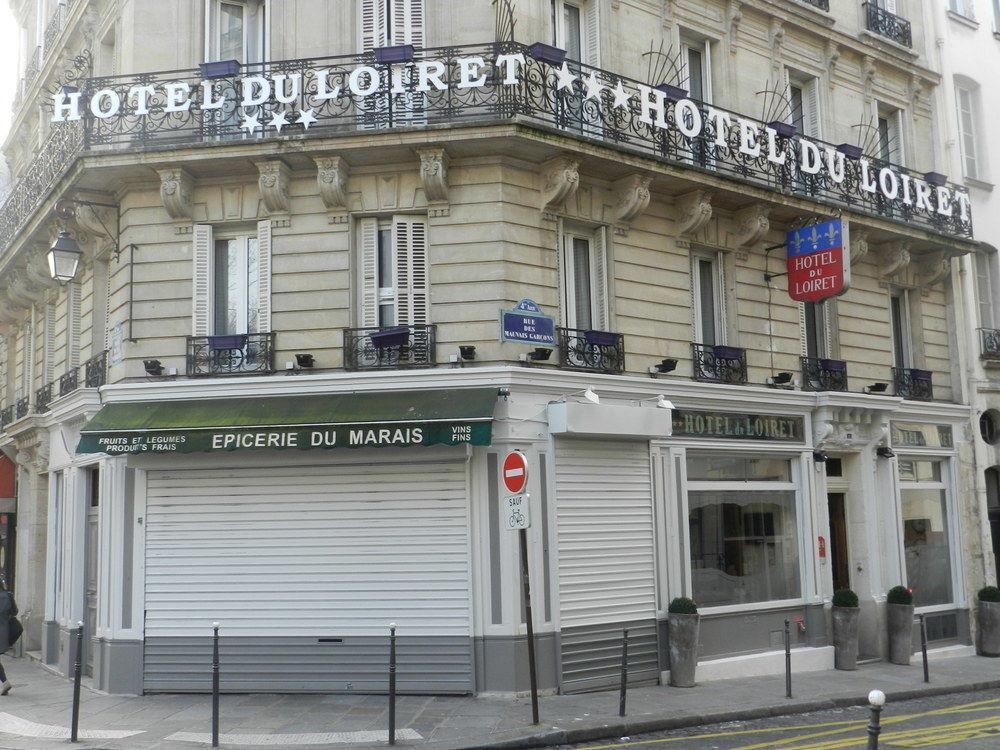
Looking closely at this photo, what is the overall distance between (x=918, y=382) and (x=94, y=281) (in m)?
15.1

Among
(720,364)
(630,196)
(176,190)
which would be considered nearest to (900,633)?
(720,364)

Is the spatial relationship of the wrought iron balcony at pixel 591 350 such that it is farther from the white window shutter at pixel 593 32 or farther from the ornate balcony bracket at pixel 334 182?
the white window shutter at pixel 593 32

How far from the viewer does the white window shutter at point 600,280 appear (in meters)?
15.3

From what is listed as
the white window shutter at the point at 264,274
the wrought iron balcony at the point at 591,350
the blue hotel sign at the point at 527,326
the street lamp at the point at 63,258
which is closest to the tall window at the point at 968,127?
the wrought iron balcony at the point at 591,350

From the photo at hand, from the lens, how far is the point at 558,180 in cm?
1430

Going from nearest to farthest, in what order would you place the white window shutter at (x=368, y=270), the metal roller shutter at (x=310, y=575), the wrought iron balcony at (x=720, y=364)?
the metal roller shutter at (x=310, y=575), the white window shutter at (x=368, y=270), the wrought iron balcony at (x=720, y=364)

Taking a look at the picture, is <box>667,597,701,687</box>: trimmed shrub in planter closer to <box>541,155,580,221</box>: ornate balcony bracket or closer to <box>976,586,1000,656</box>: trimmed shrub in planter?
<box>541,155,580,221</box>: ornate balcony bracket

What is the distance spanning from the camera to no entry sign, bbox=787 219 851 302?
16531mm

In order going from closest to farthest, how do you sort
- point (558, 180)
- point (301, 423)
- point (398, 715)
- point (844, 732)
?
point (844, 732)
point (398, 715)
point (301, 423)
point (558, 180)

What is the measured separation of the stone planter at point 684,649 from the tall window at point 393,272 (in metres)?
5.66

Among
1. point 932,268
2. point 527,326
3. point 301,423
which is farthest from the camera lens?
point 932,268

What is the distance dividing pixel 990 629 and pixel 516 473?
12.5m

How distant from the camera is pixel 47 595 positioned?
1759 cm

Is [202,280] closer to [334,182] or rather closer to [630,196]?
[334,182]
